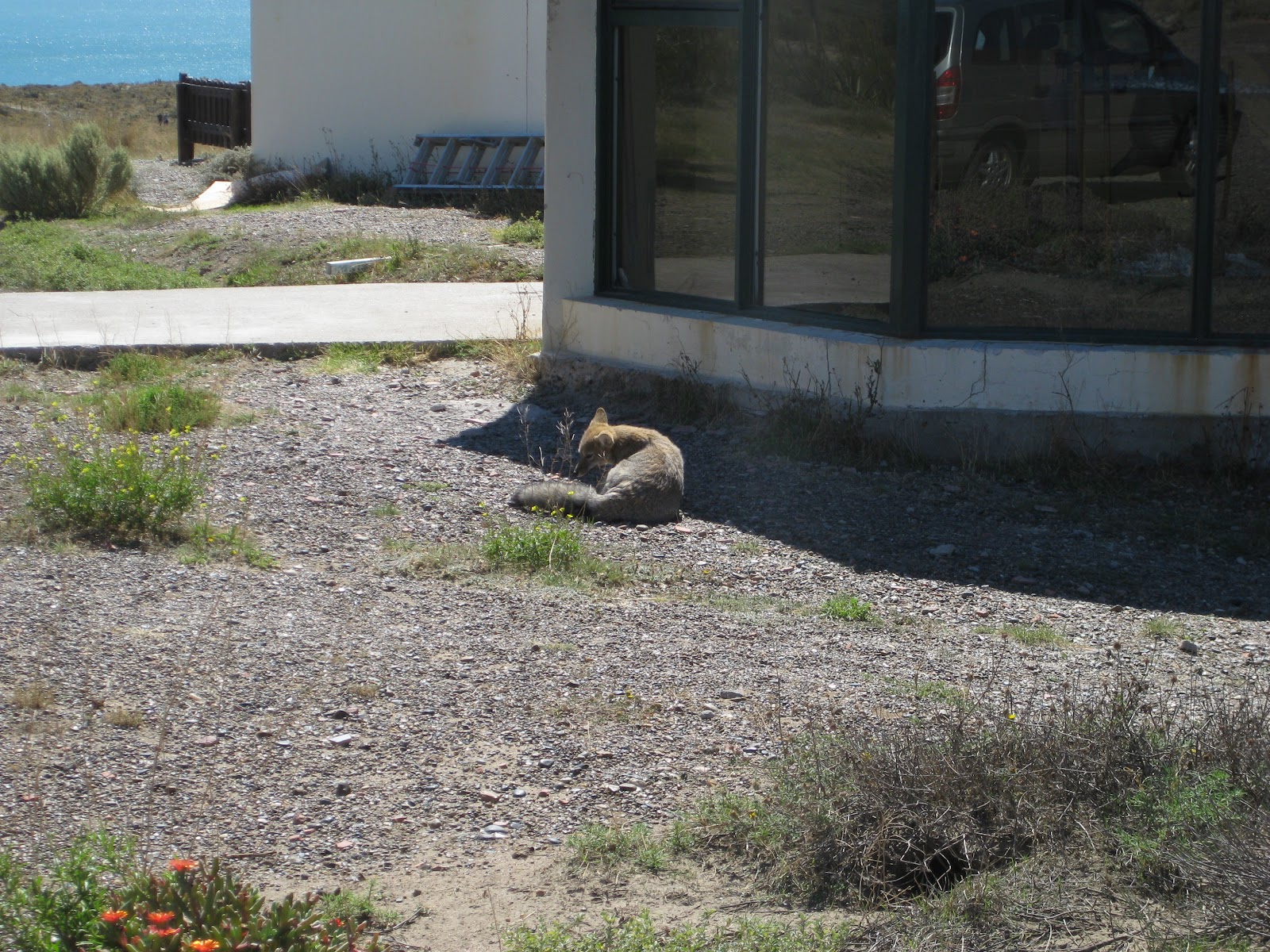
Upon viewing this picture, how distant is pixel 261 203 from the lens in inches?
784

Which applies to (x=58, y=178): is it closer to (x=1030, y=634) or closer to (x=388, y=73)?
(x=388, y=73)

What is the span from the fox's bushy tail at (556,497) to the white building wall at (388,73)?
13.0 meters

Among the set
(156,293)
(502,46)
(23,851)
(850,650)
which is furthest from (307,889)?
(502,46)

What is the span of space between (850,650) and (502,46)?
15.8 meters

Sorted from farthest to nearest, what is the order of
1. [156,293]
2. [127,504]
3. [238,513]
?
[156,293] → [238,513] → [127,504]

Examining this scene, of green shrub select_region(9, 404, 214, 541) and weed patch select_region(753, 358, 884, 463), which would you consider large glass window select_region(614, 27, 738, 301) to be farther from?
green shrub select_region(9, 404, 214, 541)

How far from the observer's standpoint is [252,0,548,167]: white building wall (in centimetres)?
1944

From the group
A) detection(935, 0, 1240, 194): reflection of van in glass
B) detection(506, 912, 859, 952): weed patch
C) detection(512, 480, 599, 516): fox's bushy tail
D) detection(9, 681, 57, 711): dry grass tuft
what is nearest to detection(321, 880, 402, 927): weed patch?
detection(506, 912, 859, 952): weed patch

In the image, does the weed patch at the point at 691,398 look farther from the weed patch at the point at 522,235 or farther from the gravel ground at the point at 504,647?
the weed patch at the point at 522,235

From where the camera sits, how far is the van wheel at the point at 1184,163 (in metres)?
7.89

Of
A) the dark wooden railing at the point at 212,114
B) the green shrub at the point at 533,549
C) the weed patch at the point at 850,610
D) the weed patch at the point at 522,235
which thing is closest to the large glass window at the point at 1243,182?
the weed patch at the point at 850,610

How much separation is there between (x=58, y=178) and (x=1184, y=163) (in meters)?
15.5

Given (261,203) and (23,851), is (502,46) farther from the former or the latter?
(23,851)

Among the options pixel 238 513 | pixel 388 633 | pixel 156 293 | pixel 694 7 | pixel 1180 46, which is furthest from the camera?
pixel 156 293
